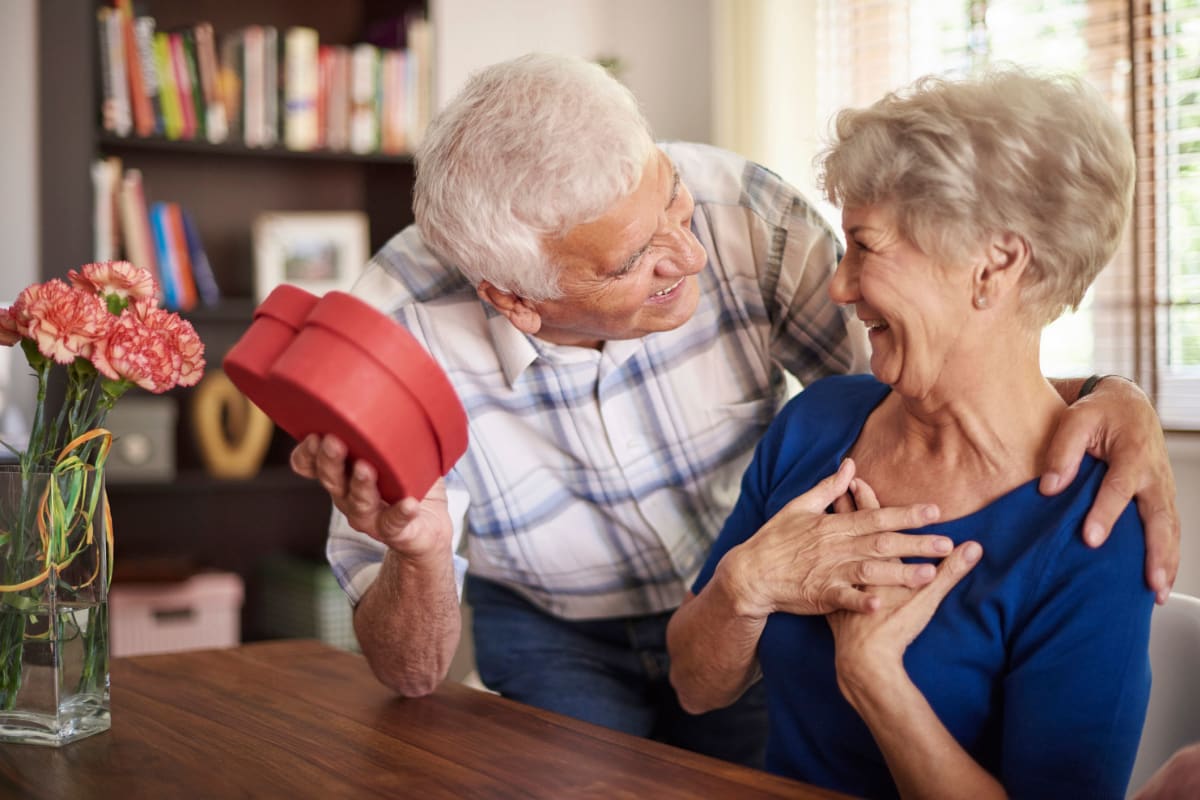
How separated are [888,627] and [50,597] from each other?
2.63 feet

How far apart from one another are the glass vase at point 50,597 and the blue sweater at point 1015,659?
0.67 meters

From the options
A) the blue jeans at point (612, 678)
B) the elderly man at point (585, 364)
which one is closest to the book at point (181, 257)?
the elderly man at point (585, 364)

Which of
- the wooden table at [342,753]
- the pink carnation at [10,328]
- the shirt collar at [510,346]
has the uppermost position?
the pink carnation at [10,328]

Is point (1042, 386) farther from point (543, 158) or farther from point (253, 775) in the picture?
point (253, 775)

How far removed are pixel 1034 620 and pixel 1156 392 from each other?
197 centimetres

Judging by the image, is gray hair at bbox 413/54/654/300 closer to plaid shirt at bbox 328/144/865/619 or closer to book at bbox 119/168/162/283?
plaid shirt at bbox 328/144/865/619

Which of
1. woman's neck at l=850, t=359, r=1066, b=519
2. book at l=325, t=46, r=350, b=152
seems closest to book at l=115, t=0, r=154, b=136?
book at l=325, t=46, r=350, b=152

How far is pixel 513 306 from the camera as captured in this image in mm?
1553

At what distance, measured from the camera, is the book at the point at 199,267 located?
3.34m

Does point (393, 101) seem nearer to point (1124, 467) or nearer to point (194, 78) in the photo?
point (194, 78)

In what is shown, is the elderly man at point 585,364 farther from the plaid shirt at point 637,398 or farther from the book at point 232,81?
the book at point 232,81

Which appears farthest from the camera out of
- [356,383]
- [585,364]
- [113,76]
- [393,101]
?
[393,101]

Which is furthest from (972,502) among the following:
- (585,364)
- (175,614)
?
(175,614)

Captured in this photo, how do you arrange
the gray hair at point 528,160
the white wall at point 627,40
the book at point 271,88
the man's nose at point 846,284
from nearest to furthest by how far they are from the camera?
1. the man's nose at point 846,284
2. the gray hair at point 528,160
3. the book at point 271,88
4. the white wall at point 627,40
